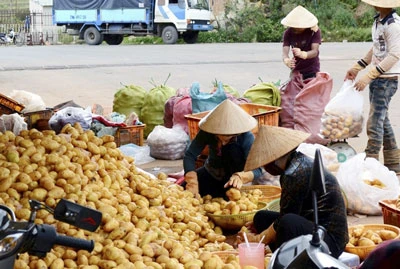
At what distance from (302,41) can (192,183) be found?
2.99 meters

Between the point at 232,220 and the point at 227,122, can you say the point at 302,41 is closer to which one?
the point at 227,122

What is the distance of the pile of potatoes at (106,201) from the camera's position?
3637mm

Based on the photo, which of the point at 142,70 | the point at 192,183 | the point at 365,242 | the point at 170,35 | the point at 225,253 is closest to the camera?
the point at 225,253

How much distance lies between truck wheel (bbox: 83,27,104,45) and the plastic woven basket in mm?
24279

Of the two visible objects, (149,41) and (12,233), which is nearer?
(12,233)

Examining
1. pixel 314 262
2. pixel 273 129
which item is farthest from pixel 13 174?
pixel 314 262

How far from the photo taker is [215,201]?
523cm

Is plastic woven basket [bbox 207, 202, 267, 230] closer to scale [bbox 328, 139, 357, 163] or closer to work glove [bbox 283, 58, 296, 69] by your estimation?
scale [bbox 328, 139, 357, 163]

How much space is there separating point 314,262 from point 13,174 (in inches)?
105

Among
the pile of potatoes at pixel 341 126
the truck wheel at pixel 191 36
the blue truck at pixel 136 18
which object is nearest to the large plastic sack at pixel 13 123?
the pile of potatoes at pixel 341 126

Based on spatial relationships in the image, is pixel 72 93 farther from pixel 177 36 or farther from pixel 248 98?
pixel 177 36

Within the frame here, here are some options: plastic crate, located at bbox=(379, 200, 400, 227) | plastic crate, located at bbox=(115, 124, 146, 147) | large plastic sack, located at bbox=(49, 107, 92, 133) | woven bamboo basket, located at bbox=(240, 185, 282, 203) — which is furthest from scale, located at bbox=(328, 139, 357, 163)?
large plastic sack, located at bbox=(49, 107, 92, 133)

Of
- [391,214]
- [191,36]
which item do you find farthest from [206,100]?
[191,36]

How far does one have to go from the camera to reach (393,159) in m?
6.75
